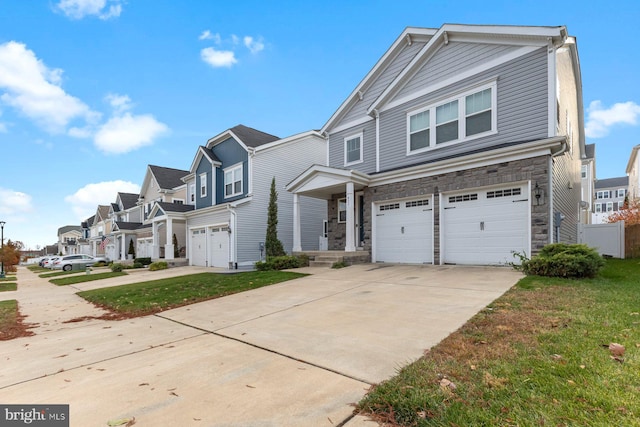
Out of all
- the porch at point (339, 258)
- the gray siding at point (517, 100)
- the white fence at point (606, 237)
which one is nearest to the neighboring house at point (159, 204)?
the porch at point (339, 258)

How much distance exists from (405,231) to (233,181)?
444 inches

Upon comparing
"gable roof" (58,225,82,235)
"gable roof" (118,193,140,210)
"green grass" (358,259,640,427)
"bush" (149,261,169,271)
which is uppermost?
"gable roof" (118,193,140,210)

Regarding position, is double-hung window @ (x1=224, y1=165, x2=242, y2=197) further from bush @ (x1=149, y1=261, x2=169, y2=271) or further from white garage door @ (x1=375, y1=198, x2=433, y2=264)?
white garage door @ (x1=375, y1=198, x2=433, y2=264)

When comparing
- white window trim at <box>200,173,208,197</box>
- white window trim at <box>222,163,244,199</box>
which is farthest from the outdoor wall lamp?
white window trim at <box>200,173,208,197</box>

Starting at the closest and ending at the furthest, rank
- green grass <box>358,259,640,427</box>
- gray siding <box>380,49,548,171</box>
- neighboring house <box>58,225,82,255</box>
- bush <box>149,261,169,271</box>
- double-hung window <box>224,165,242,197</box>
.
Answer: green grass <box>358,259,640,427</box>
gray siding <box>380,49,548,171</box>
double-hung window <box>224,165,242,197</box>
bush <box>149,261,169,271</box>
neighboring house <box>58,225,82,255</box>

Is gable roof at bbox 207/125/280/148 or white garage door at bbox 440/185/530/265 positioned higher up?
gable roof at bbox 207/125/280/148

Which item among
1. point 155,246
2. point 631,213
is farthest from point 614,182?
point 155,246

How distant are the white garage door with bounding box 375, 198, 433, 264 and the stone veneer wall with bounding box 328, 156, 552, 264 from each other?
0.32 meters

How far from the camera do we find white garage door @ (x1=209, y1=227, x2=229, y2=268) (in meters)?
17.3

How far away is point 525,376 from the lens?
261cm

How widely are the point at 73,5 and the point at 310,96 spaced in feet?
40.0

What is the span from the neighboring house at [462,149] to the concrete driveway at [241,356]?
3515 mm

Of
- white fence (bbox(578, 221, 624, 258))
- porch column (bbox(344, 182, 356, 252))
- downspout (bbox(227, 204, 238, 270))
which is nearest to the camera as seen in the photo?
porch column (bbox(344, 182, 356, 252))

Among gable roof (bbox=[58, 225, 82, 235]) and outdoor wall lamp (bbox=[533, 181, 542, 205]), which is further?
gable roof (bbox=[58, 225, 82, 235])
